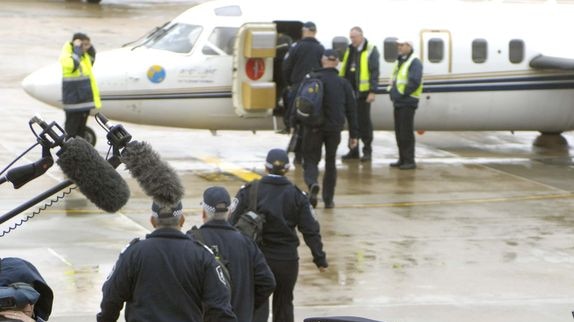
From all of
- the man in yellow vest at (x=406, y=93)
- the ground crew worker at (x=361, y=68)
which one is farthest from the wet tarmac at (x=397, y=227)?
the ground crew worker at (x=361, y=68)

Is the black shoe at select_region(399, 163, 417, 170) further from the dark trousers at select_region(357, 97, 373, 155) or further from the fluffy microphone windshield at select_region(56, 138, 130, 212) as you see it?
the fluffy microphone windshield at select_region(56, 138, 130, 212)

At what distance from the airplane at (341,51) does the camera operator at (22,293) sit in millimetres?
12320

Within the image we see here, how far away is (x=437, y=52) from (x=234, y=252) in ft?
35.8

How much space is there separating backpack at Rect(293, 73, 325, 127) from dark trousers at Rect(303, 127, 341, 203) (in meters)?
0.19

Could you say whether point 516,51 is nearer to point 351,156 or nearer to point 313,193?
point 351,156

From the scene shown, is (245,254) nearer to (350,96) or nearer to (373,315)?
(373,315)

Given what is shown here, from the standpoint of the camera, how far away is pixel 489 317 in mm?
11023

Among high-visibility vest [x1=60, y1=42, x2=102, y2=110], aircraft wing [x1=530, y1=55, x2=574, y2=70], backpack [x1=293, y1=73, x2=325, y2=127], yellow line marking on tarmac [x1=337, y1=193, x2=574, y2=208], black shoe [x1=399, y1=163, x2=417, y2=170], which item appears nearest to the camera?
backpack [x1=293, y1=73, x2=325, y2=127]

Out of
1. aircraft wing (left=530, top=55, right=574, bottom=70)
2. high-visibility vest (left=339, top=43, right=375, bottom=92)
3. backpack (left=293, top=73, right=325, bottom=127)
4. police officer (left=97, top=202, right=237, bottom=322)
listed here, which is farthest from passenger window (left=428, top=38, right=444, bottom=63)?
police officer (left=97, top=202, right=237, bottom=322)

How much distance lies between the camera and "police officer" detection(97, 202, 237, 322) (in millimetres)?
7141

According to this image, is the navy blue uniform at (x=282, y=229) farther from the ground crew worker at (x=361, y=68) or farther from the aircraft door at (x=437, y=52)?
the aircraft door at (x=437, y=52)

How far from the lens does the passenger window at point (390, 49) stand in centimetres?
1856

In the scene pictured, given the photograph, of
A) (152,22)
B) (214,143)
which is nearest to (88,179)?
(214,143)

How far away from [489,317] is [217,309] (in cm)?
439
